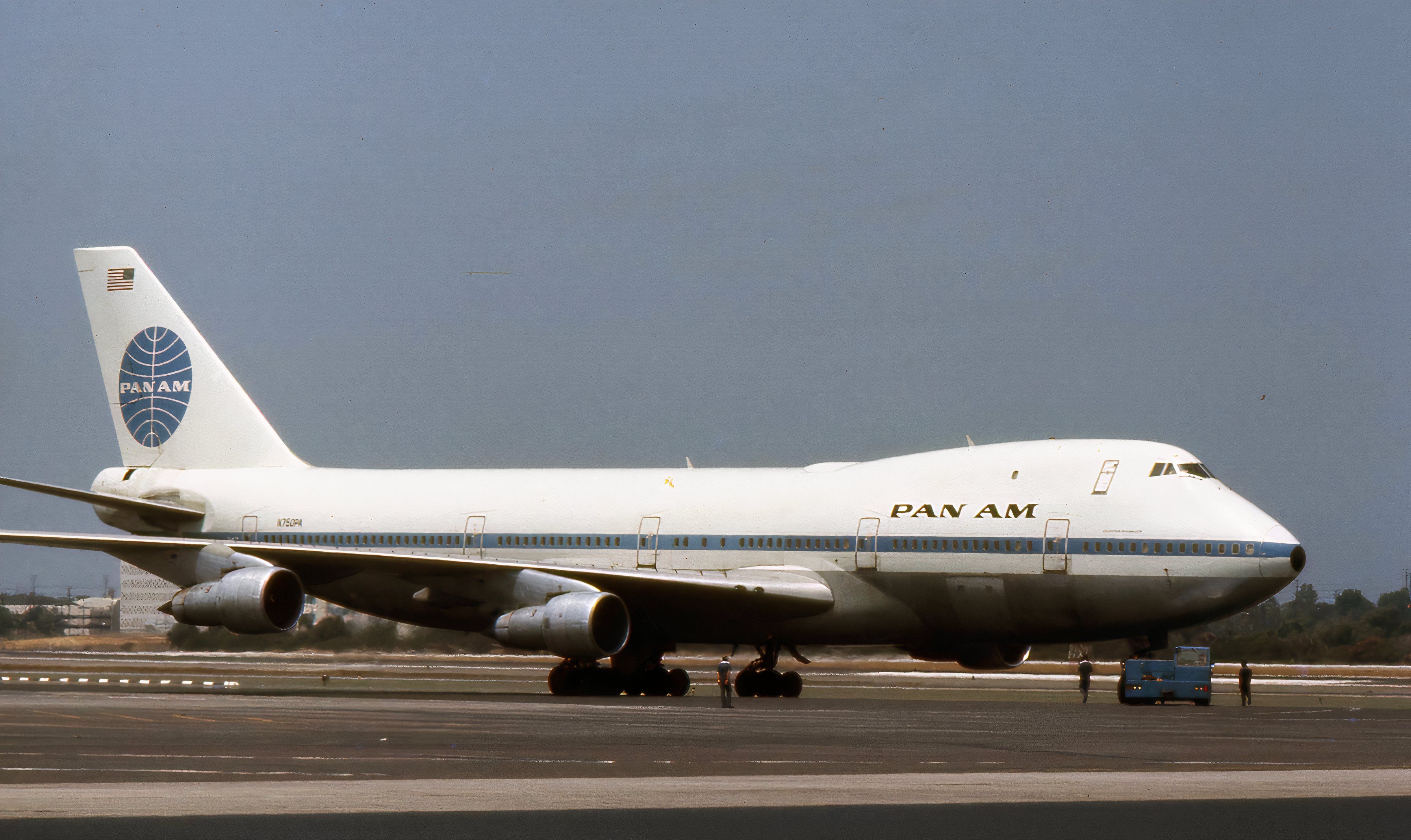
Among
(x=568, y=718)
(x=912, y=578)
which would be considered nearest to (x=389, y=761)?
(x=568, y=718)

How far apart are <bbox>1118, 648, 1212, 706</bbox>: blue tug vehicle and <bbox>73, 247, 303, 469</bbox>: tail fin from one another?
20.1 metres

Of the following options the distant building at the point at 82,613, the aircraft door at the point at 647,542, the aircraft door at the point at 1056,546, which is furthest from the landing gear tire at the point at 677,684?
the distant building at the point at 82,613

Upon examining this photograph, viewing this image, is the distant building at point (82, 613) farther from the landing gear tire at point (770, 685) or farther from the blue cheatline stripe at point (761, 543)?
the landing gear tire at point (770, 685)

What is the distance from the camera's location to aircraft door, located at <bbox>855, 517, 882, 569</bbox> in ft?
107

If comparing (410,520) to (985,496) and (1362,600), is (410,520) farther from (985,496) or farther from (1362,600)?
(1362,600)

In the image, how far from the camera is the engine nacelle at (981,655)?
34.3m

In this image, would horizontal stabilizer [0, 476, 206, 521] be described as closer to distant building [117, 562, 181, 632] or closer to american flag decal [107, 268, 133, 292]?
american flag decal [107, 268, 133, 292]

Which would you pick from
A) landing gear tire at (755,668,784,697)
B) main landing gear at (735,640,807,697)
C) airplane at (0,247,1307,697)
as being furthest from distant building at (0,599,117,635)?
landing gear tire at (755,668,784,697)

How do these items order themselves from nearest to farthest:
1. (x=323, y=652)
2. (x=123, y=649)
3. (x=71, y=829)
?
(x=71, y=829) < (x=323, y=652) < (x=123, y=649)

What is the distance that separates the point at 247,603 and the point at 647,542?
8.03 meters

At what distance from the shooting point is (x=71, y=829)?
1113 centimetres

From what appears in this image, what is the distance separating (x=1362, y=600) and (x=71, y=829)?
61.5 metres

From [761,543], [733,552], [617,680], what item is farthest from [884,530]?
[617,680]

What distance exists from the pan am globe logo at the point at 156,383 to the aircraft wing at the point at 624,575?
25.9 ft
